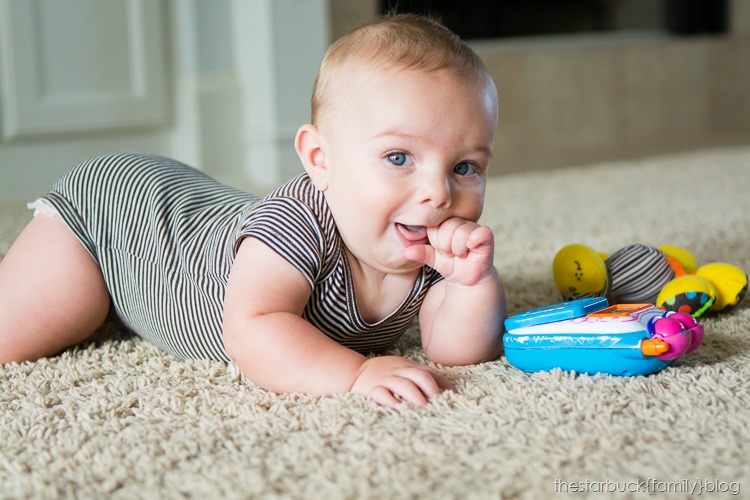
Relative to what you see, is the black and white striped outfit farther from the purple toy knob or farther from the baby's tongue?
the purple toy knob

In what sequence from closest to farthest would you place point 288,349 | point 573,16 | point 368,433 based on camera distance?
point 368,433
point 288,349
point 573,16

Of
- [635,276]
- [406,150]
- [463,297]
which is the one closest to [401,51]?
[406,150]

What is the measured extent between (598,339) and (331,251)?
0.79ft

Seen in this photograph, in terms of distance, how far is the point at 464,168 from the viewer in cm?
79

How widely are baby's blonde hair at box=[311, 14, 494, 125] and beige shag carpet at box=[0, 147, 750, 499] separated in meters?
0.26

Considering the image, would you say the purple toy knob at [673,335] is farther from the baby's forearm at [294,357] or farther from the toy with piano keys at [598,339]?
the baby's forearm at [294,357]

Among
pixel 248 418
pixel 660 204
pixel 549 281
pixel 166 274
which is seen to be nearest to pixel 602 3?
pixel 660 204

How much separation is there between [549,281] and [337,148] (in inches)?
18.7

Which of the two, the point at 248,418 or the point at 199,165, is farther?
the point at 199,165

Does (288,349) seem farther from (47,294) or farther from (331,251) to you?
(47,294)

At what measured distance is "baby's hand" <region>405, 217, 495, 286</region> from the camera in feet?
2.56

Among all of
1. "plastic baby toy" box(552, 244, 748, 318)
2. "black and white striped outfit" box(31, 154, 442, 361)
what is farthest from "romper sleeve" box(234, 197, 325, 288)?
"plastic baby toy" box(552, 244, 748, 318)

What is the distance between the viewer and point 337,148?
0.80m

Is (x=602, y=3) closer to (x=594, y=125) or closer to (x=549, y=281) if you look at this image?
(x=594, y=125)
